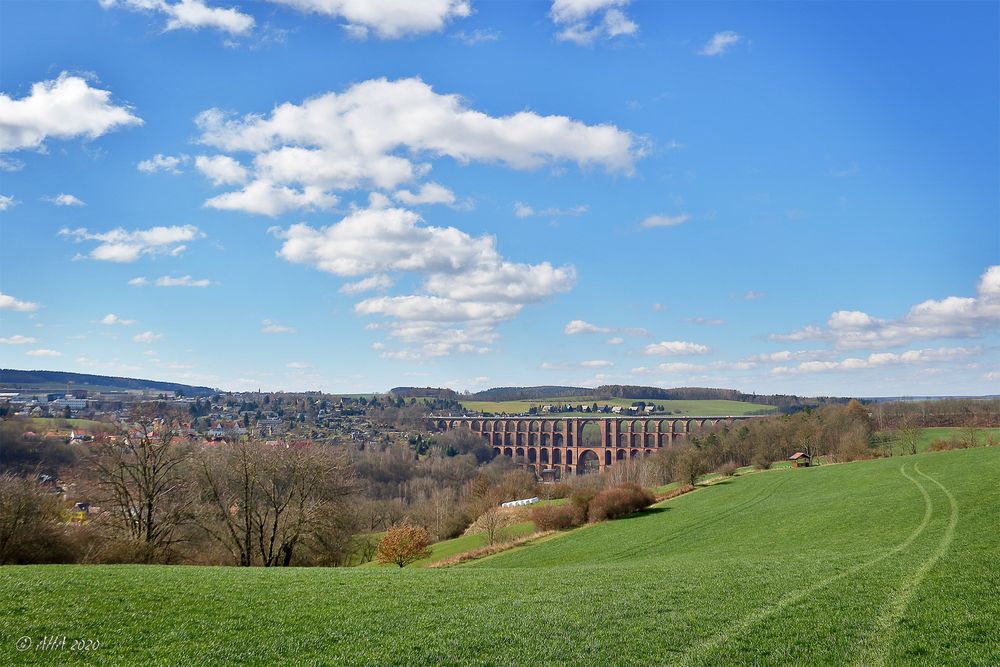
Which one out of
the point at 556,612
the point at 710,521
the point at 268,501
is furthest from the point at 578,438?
the point at 556,612

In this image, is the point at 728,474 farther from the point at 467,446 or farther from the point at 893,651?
the point at 467,446

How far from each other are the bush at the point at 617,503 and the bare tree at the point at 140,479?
2895 centimetres

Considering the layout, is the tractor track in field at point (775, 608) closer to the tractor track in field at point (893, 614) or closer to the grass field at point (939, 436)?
the tractor track in field at point (893, 614)

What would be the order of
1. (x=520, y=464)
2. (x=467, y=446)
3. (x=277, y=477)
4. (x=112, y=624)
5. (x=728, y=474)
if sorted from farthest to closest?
(x=467, y=446) < (x=520, y=464) < (x=728, y=474) < (x=277, y=477) < (x=112, y=624)

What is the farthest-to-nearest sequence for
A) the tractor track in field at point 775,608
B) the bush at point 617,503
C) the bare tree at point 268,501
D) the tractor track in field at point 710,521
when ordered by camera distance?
1. the bush at point 617,503
2. the bare tree at point 268,501
3. the tractor track in field at point 710,521
4. the tractor track in field at point 775,608

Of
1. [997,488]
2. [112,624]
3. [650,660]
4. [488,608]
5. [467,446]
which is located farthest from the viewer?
[467,446]

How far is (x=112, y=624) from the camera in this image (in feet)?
38.3

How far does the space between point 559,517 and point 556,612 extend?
120ft

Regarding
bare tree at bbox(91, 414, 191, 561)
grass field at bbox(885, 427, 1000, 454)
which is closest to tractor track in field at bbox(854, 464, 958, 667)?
bare tree at bbox(91, 414, 191, 561)

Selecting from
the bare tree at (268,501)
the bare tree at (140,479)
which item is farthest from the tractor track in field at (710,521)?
the bare tree at (140,479)

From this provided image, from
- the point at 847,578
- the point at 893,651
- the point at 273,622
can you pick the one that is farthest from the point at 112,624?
the point at 847,578

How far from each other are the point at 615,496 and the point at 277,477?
2609 cm

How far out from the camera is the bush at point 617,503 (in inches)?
1935

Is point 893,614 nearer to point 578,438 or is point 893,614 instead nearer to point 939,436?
point 939,436
